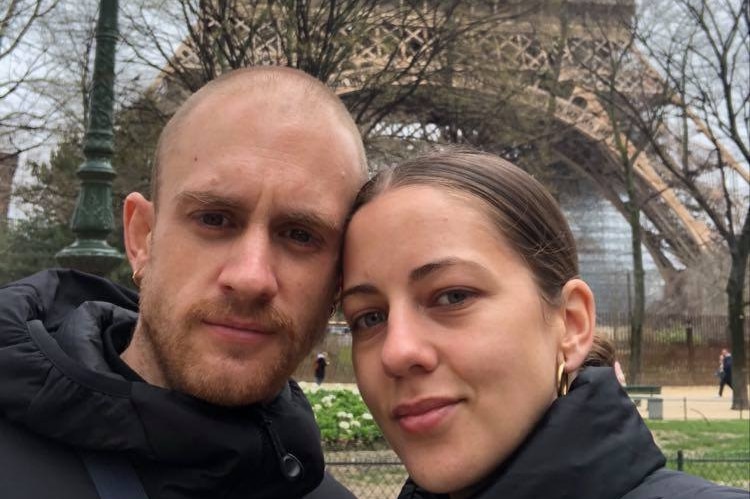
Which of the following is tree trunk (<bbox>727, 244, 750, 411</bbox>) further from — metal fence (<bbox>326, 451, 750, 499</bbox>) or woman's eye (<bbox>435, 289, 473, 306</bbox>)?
woman's eye (<bbox>435, 289, 473, 306</bbox>)

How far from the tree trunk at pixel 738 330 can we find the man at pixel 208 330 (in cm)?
2154

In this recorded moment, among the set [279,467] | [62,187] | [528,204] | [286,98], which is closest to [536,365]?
[528,204]

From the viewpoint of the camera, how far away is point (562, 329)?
1.86 m

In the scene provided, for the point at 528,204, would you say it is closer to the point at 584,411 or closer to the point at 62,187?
the point at 584,411

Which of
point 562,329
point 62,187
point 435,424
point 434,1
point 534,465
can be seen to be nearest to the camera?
point 534,465

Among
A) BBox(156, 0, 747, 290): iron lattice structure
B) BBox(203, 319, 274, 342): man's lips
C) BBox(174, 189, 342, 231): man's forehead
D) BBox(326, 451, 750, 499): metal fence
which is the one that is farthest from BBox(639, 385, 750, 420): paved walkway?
BBox(203, 319, 274, 342): man's lips

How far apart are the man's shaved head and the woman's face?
439 mm

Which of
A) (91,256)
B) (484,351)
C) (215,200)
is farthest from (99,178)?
(484,351)

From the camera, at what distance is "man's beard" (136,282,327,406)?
1.87 meters

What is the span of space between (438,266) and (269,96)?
71 centimetres

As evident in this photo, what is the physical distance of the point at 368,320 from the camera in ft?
6.30

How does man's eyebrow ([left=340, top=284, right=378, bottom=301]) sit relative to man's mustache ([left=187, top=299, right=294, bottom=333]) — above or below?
above

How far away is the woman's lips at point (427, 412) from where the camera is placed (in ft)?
5.54

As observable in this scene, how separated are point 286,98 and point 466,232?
2.20 feet
